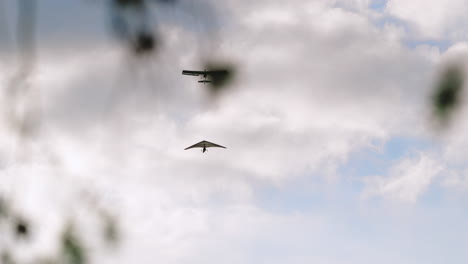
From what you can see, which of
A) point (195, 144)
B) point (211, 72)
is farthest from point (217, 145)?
point (211, 72)

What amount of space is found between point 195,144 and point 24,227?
293 ft

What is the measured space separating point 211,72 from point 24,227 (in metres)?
3.79

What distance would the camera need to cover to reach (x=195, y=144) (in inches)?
3821

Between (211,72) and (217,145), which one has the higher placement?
(217,145)

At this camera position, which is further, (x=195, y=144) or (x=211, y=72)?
(x=195, y=144)

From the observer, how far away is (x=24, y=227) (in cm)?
771

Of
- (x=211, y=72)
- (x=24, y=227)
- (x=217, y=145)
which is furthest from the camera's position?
(x=217, y=145)

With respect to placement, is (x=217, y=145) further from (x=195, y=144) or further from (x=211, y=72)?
(x=211, y=72)

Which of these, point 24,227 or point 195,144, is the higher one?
point 195,144

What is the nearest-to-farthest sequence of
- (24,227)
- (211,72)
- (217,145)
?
(24,227) → (211,72) → (217,145)

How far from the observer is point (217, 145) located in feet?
310

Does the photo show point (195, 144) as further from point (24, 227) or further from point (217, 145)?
point (24, 227)

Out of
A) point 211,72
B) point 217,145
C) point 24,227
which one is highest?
point 217,145

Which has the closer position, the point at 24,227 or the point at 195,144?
the point at 24,227
